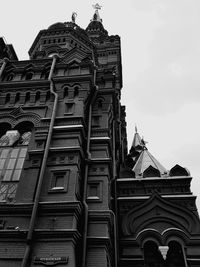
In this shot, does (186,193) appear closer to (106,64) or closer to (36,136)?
(36,136)

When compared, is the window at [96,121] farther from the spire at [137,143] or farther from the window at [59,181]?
the spire at [137,143]

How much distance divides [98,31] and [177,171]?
25997 millimetres

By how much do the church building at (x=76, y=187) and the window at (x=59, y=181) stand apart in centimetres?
4

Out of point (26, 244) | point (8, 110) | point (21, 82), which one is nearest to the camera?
point (26, 244)

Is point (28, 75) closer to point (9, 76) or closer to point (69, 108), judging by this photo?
point (9, 76)

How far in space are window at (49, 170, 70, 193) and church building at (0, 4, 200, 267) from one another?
4 cm

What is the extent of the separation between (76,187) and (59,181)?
0.83 m

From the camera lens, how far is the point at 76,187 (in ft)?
35.8

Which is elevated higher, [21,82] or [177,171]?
[21,82]

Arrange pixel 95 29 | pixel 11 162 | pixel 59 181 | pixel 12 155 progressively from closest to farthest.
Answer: pixel 59 181 < pixel 11 162 < pixel 12 155 < pixel 95 29

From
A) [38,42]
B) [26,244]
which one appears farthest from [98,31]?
[26,244]

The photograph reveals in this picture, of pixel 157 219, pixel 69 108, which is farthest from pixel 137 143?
pixel 69 108

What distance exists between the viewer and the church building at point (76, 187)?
975 cm

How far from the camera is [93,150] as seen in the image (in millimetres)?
13234
